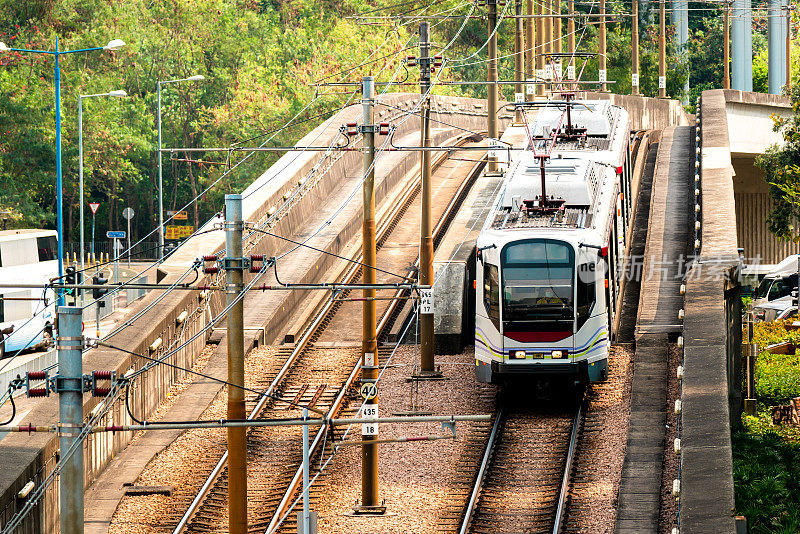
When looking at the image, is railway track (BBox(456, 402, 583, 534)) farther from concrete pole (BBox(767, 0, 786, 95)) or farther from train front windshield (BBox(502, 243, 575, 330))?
concrete pole (BBox(767, 0, 786, 95))

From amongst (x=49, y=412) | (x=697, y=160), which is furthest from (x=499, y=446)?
(x=697, y=160)

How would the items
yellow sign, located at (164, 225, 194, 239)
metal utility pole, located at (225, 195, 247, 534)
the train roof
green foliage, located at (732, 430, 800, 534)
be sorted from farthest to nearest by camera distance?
yellow sign, located at (164, 225, 194, 239) < the train roof < green foliage, located at (732, 430, 800, 534) < metal utility pole, located at (225, 195, 247, 534)

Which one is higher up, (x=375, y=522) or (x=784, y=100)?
(x=784, y=100)

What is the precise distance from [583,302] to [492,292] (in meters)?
1.63

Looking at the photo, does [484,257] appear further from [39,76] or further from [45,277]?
[39,76]

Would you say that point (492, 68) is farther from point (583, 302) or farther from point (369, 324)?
point (369, 324)

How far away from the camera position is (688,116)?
73812mm

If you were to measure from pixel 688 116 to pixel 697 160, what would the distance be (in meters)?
36.6

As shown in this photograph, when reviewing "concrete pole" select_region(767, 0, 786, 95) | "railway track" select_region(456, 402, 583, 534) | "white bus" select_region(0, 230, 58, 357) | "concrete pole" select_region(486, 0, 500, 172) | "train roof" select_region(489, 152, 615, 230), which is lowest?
"railway track" select_region(456, 402, 583, 534)

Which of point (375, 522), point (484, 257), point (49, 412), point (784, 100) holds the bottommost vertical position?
point (375, 522)

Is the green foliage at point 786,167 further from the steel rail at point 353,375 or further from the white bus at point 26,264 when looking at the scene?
the white bus at point 26,264

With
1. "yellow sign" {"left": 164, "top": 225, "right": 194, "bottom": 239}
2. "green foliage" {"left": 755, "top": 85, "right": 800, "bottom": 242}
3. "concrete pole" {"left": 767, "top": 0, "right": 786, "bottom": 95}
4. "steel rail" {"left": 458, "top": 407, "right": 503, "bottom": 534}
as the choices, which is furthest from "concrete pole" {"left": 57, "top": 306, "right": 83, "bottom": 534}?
"concrete pole" {"left": 767, "top": 0, "right": 786, "bottom": 95}

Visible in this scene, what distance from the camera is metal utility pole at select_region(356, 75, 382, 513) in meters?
19.4

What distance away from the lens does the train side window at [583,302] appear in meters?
22.7
